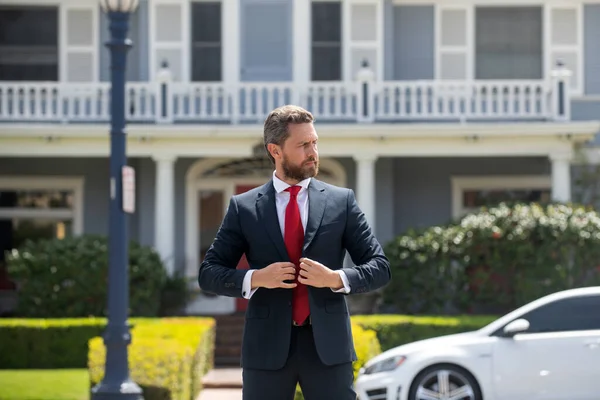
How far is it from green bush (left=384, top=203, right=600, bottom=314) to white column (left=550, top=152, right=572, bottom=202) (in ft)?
2.87

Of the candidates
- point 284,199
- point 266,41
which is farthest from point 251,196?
point 266,41

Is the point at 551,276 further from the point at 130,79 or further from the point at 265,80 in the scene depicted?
the point at 130,79

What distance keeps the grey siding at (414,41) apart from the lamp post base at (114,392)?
12368 millimetres

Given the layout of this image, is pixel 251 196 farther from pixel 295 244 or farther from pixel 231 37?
pixel 231 37

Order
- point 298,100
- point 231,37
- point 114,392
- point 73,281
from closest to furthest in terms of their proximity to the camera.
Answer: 1. point 114,392
2. point 73,281
3. point 298,100
4. point 231,37

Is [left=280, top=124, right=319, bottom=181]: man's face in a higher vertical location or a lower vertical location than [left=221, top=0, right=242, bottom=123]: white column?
lower

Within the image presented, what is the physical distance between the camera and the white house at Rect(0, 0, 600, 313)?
2050cm

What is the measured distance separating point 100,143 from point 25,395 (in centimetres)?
725

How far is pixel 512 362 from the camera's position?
1134 centimetres

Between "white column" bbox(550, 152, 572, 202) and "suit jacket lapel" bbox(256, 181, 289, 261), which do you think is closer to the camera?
"suit jacket lapel" bbox(256, 181, 289, 261)

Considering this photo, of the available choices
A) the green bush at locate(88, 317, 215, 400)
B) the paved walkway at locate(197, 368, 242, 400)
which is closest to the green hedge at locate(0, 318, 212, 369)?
the paved walkway at locate(197, 368, 242, 400)

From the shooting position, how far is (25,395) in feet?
46.9

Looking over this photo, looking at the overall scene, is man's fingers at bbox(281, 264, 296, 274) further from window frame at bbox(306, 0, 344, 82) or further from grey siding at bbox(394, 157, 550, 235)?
grey siding at bbox(394, 157, 550, 235)

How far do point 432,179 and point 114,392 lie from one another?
12.5 meters
